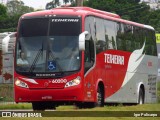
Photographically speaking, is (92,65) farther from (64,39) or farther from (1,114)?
(1,114)

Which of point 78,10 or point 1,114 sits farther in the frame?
point 78,10

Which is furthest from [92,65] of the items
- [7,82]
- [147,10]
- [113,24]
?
[147,10]

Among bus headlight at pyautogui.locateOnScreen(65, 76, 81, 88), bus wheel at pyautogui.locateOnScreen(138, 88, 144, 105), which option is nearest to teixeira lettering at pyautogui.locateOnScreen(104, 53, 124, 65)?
bus headlight at pyautogui.locateOnScreen(65, 76, 81, 88)

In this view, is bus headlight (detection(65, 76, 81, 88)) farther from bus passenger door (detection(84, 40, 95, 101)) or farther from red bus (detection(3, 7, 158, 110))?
bus passenger door (detection(84, 40, 95, 101))

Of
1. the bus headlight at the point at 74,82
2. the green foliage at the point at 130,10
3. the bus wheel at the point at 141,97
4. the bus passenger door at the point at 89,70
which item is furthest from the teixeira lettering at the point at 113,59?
the green foliage at the point at 130,10

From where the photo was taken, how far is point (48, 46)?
20.7 metres

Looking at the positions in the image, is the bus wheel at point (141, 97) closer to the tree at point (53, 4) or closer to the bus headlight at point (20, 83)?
the bus headlight at point (20, 83)

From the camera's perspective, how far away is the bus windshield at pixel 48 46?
67.4ft

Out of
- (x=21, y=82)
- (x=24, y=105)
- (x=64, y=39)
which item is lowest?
(x=24, y=105)

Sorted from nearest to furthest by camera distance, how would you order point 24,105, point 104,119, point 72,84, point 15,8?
point 104,119, point 72,84, point 24,105, point 15,8

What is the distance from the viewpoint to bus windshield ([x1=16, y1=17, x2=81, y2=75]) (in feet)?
67.4

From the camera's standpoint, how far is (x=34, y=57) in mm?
20688

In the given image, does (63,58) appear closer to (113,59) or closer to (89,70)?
(89,70)

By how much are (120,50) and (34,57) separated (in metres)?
5.54
